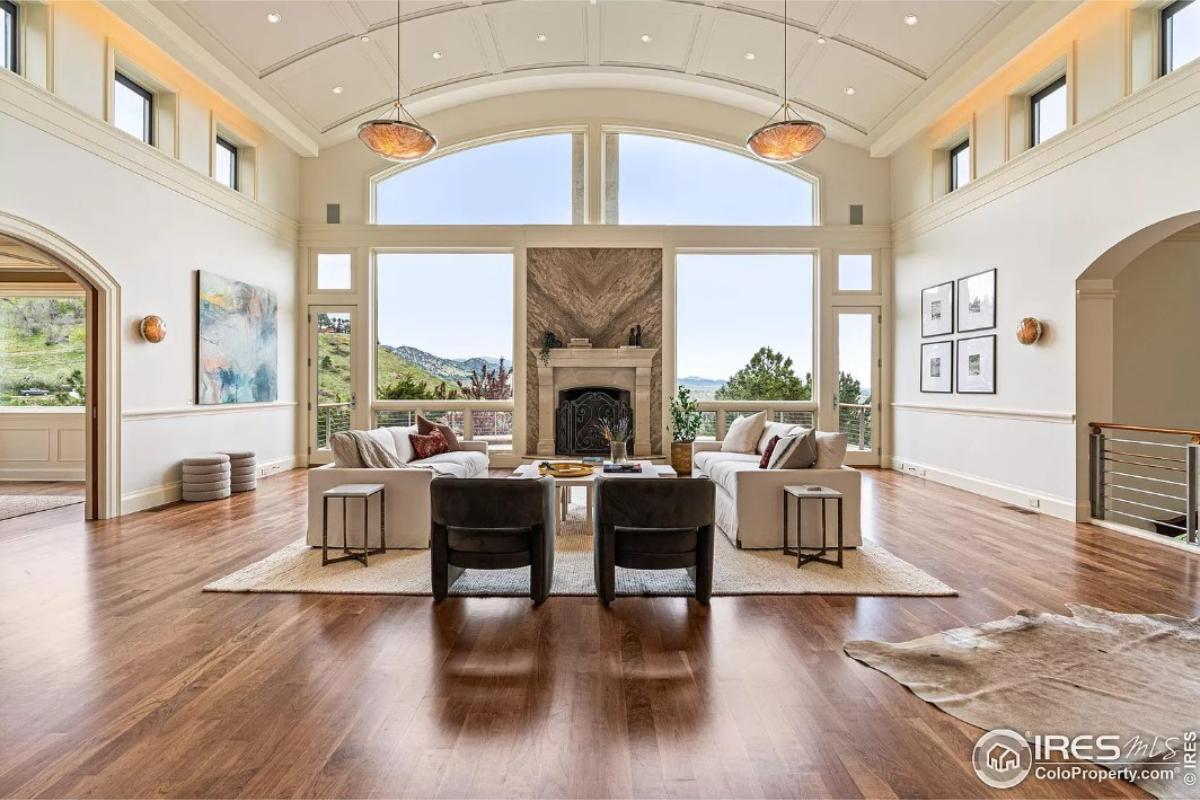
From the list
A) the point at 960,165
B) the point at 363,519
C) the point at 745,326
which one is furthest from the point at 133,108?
the point at 960,165

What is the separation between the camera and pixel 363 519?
4531mm

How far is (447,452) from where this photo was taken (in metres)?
6.54

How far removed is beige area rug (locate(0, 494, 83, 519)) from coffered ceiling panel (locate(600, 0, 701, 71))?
781cm

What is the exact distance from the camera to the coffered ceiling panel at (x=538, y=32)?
7.01 meters

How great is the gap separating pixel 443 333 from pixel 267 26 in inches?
166

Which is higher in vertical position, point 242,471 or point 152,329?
point 152,329

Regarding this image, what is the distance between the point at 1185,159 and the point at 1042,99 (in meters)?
2.25

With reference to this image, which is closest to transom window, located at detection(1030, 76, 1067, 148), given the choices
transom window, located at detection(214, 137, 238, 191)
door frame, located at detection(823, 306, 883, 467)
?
door frame, located at detection(823, 306, 883, 467)

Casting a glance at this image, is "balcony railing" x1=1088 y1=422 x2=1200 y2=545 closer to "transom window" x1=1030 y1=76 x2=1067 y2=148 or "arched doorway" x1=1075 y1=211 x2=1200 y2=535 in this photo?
"arched doorway" x1=1075 y1=211 x2=1200 y2=535

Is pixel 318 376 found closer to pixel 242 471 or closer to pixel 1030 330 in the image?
pixel 242 471

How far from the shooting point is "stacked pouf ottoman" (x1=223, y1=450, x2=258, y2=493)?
267 inches

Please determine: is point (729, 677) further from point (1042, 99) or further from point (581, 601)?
point (1042, 99)

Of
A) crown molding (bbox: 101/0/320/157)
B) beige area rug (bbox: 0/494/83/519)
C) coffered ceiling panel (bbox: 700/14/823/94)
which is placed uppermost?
coffered ceiling panel (bbox: 700/14/823/94)

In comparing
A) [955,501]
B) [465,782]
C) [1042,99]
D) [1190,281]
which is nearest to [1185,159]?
[1042,99]
